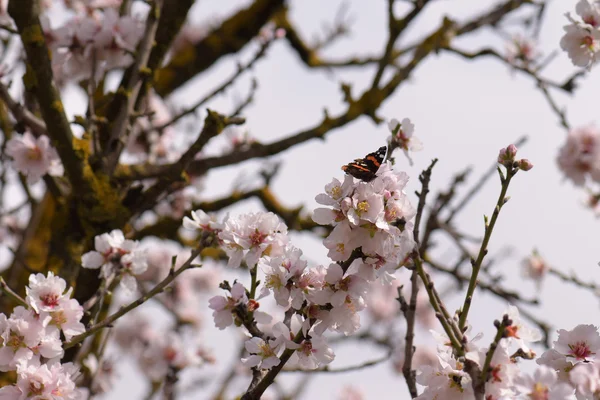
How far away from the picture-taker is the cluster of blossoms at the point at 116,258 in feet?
6.42

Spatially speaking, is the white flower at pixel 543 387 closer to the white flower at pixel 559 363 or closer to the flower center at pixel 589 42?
the white flower at pixel 559 363

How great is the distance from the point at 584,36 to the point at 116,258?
5.86 ft

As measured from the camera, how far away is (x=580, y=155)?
352 centimetres

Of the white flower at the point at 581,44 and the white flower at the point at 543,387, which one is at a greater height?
the white flower at the point at 581,44

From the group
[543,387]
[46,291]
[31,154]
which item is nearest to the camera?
[543,387]

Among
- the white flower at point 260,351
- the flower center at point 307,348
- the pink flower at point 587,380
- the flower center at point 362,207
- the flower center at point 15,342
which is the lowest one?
the pink flower at point 587,380

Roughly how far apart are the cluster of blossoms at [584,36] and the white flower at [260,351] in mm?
1528

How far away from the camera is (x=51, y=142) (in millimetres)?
2605

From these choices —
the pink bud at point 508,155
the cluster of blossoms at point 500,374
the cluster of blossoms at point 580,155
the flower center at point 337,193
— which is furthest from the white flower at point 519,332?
the cluster of blossoms at point 580,155

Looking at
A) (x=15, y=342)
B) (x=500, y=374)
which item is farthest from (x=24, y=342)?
(x=500, y=374)

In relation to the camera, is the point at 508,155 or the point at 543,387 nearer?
the point at 543,387

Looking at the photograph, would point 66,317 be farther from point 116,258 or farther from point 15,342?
point 116,258

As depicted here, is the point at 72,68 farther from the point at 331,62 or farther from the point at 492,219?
the point at 331,62

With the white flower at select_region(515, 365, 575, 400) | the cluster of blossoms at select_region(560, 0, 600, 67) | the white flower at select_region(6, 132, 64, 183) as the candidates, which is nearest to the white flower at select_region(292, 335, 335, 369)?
the white flower at select_region(515, 365, 575, 400)
